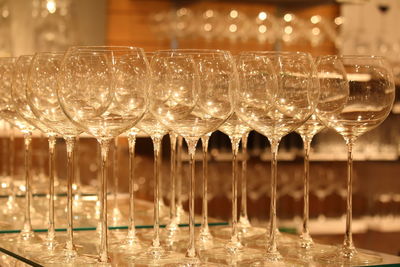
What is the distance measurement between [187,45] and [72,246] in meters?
6.15

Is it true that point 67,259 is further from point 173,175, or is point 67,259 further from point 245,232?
point 245,232

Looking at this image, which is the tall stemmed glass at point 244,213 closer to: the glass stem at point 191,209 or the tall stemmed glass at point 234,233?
the tall stemmed glass at point 234,233

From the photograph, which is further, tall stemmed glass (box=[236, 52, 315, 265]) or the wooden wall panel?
the wooden wall panel

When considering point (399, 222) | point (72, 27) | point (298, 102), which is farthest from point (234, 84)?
point (72, 27)

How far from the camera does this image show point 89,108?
1.18 metres

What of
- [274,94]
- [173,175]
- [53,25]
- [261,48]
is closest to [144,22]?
[53,25]

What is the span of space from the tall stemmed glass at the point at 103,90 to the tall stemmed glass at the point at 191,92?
23 millimetres

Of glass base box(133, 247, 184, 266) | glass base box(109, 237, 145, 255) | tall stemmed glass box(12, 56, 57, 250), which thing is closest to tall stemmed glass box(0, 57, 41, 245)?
tall stemmed glass box(12, 56, 57, 250)

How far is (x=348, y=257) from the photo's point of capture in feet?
4.27

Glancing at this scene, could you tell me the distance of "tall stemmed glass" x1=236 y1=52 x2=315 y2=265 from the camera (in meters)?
1.24

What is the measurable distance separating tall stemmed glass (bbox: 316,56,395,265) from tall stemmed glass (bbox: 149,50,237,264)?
19 centimetres

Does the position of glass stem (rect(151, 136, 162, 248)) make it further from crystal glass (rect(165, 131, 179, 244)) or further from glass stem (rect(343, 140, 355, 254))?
glass stem (rect(343, 140, 355, 254))

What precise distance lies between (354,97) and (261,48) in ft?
21.5

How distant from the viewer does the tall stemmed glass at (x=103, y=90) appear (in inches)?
46.4
